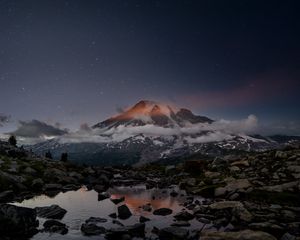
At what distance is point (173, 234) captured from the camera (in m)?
32.9

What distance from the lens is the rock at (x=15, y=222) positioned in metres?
32.9

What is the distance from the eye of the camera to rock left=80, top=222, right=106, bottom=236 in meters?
34.4

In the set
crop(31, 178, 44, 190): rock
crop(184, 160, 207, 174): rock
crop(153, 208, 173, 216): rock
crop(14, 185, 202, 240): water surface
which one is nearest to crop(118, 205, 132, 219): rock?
crop(14, 185, 202, 240): water surface

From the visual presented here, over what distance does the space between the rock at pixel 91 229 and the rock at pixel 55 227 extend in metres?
1.71

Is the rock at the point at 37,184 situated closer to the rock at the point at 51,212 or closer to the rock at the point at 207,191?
the rock at the point at 51,212

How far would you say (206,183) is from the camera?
71.7 meters

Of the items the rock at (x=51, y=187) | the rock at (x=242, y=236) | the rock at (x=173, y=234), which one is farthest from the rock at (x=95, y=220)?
the rock at (x=51, y=187)

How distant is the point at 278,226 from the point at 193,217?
11.0 m

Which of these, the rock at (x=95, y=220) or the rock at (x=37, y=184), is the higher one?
the rock at (x=37, y=184)

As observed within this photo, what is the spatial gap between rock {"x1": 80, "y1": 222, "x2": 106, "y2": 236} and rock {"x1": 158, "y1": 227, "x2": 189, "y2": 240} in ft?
18.8

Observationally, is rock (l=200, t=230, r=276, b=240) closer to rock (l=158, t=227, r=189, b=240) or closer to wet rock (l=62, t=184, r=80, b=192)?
rock (l=158, t=227, r=189, b=240)

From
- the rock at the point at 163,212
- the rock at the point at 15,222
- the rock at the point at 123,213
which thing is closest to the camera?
the rock at the point at 15,222

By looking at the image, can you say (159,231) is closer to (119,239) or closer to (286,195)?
(119,239)

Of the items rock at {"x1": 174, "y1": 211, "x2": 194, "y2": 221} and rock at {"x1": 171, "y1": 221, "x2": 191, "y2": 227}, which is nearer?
rock at {"x1": 171, "y1": 221, "x2": 191, "y2": 227}
